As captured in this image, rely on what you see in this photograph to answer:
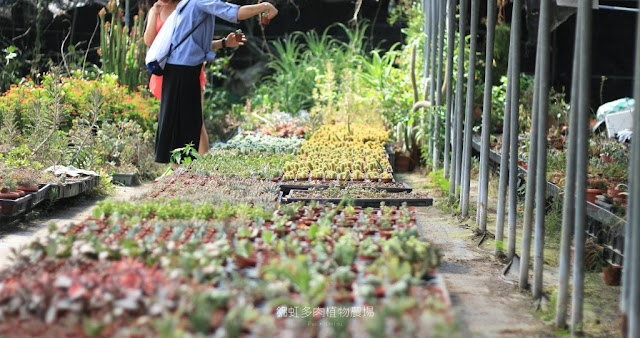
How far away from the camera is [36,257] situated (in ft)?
11.8

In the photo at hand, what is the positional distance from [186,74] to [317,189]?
2.01m

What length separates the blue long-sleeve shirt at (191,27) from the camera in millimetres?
7684

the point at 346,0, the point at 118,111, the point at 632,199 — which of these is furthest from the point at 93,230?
the point at 346,0

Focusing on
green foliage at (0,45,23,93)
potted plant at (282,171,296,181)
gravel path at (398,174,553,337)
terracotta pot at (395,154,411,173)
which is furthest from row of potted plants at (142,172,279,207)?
green foliage at (0,45,23,93)

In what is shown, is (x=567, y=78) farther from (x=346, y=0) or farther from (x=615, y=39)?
(x=346, y=0)

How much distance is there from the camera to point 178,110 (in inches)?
313

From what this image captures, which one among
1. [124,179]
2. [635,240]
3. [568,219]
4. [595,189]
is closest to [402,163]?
[124,179]

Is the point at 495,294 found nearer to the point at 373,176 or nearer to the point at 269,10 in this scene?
the point at 373,176

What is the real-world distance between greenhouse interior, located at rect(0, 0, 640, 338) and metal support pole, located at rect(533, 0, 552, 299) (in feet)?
0.04

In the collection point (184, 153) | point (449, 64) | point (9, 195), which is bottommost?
point (9, 195)

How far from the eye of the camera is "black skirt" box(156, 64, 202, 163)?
7.85 metres

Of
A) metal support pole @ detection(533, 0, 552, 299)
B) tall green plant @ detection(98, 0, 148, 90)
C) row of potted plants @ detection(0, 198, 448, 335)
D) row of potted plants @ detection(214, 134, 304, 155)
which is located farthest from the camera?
tall green plant @ detection(98, 0, 148, 90)

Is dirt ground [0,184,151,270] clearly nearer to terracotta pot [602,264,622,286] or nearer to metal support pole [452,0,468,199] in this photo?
metal support pole [452,0,468,199]

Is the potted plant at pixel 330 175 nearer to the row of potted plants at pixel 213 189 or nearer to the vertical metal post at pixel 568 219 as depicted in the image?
the row of potted plants at pixel 213 189
